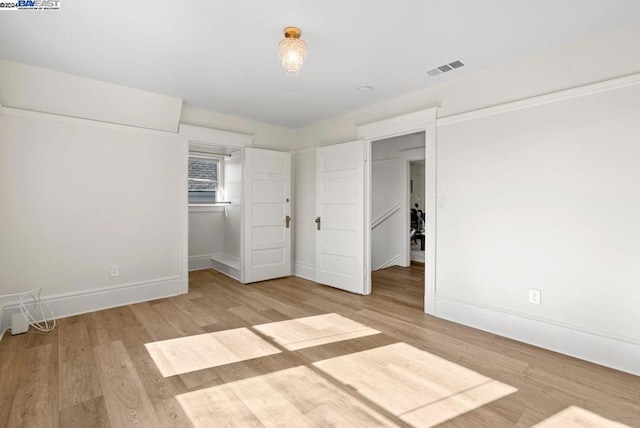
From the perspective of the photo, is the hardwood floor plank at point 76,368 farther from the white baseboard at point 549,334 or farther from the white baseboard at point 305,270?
the white baseboard at point 549,334

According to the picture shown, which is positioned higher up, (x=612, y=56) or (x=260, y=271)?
(x=612, y=56)

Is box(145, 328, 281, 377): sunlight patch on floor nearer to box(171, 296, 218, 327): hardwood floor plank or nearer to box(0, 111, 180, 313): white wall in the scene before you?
box(171, 296, 218, 327): hardwood floor plank

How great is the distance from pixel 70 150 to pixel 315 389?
3.54 meters

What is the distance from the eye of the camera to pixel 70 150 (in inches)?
132

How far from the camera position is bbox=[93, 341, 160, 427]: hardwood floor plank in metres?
1.72

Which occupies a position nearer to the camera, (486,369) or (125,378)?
(125,378)

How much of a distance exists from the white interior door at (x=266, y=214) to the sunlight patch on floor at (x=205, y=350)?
1981mm

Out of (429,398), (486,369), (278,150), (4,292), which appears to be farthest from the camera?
(278,150)

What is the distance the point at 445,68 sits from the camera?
2.99 m

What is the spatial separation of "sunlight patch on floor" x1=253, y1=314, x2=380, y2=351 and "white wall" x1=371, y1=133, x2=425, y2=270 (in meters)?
2.75

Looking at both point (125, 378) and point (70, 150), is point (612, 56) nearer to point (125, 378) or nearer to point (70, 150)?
point (125, 378)

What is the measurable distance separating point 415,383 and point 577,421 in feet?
2.89

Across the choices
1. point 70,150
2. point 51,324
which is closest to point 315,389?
point 51,324

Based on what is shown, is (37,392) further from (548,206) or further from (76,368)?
(548,206)
